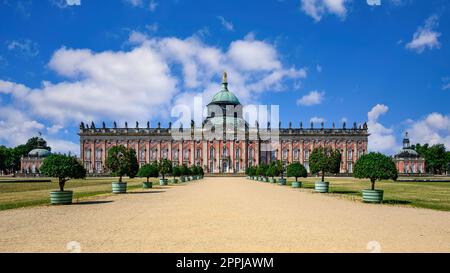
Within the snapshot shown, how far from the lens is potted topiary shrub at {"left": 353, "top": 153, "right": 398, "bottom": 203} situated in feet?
57.6

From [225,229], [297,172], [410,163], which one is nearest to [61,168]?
[225,229]

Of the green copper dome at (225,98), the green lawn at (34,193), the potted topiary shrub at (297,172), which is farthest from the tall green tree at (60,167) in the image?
the green copper dome at (225,98)

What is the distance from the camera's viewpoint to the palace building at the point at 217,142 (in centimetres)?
9106

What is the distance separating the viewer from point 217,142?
91062 millimetres

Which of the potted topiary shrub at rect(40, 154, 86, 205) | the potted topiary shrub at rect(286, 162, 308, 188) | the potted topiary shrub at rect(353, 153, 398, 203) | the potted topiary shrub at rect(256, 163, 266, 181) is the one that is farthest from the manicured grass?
the potted topiary shrub at rect(256, 163, 266, 181)

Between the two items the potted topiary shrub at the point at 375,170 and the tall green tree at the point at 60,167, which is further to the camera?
the tall green tree at the point at 60,167

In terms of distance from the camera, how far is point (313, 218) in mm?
12531

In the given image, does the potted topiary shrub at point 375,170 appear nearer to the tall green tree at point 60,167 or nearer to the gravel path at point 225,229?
the gravel path at point 225,229

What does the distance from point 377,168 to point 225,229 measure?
10533 mm

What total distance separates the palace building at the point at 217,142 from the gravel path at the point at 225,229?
75867 millimetres

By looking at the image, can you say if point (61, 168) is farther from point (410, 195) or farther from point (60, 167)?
point (410, 195)

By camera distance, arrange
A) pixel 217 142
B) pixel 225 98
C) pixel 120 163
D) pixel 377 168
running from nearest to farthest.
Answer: pixel 377 168 < pixel 120 163 < pixel 217 142 < pixel 225 98

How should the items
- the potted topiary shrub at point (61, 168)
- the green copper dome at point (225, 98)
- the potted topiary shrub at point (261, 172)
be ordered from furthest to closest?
the green copper dome at point (225, 98) → the potted topiary shrub at point (261, 172) → the potted topiary shrub at point (61, 168)

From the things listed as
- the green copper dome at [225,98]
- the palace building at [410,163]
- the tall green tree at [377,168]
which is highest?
the green copper dome at [225,98]
